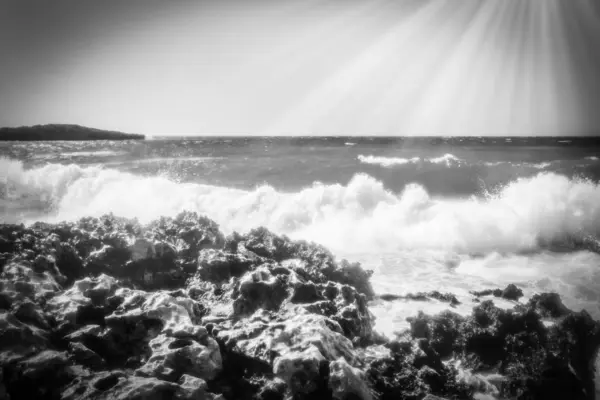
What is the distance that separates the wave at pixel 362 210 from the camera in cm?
1120

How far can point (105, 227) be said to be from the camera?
6328 millimetres

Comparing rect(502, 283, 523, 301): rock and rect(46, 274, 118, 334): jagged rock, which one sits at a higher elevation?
rect(46, 274, 118, 334): jagged rock

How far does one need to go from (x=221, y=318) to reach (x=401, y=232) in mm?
9269

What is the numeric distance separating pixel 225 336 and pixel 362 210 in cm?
1142

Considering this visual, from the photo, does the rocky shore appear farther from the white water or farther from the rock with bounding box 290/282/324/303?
the white water

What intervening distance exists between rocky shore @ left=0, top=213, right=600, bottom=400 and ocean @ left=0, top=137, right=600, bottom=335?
149 centimetres

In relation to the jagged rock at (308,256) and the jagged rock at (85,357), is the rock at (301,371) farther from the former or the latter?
the jagged rock at (308,256)

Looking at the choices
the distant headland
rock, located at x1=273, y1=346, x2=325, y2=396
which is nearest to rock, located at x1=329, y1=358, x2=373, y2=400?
rock, located at x1=273, y1=346, x2=325, y2=396

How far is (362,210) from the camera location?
14375 millimetres

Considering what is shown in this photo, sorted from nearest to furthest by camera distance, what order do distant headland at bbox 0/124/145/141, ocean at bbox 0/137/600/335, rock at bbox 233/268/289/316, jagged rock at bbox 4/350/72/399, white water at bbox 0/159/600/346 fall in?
jagged rock at bbox 4/350/72/399 → rock at bbox 233/268/289/316 → white water at bbox 0/159/600/346 → ocean at bbox 0/137/600/335 → distant headland at bbox 0/124/145/141

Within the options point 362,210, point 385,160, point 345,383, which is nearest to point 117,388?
point 345,383

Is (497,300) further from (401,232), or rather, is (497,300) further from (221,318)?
(221,318)

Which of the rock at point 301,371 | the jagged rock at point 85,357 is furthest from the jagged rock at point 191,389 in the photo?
the jagged rock at point 85,357

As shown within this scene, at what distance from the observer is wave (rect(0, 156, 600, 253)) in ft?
36.8
